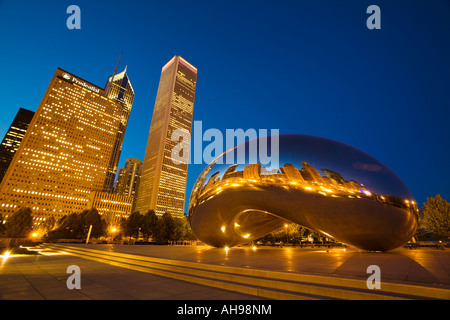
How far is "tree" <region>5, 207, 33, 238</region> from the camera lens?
4755cm

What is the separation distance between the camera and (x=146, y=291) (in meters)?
4.31

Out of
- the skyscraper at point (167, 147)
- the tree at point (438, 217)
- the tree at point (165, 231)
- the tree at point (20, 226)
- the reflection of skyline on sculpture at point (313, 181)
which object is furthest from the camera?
the skyscraper at point (167, 147)

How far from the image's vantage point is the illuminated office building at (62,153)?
116m

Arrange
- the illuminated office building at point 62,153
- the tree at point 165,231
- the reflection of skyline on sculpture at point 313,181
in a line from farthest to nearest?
the illuminated office building at point 62,153 < the tree at point 165,231 < the reflection of skyline on sculpture at point 313,181

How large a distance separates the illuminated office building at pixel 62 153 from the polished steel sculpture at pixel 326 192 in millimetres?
148502

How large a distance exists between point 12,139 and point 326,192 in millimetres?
227237

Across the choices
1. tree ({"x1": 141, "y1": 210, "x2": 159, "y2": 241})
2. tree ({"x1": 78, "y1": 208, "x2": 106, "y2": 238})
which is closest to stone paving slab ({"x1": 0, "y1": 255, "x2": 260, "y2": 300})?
tree ({"x1": 141, "y1": 210, "x2": 159, "y2": 241})

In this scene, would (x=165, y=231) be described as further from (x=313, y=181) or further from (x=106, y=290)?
(x=106, y=290)

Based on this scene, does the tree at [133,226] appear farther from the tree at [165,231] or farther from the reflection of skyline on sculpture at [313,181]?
the reflection of skyline on sculpture at [313,181]


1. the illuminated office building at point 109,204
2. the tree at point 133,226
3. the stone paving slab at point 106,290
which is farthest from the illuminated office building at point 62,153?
the stone paving slab at point 106,290
